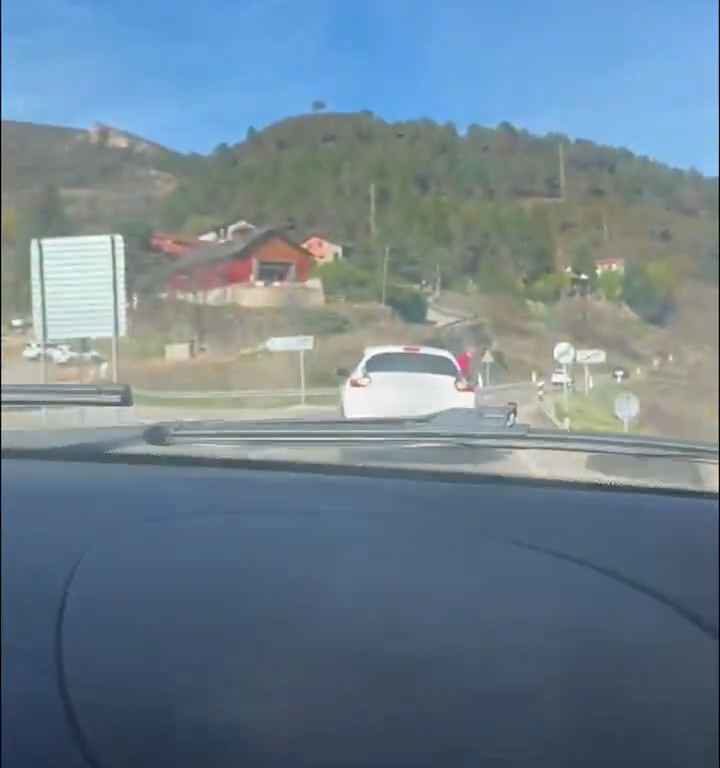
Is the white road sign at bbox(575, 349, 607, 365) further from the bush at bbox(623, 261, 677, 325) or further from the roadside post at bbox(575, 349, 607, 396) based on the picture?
the bush at bbox(623, 261, 677, 325)

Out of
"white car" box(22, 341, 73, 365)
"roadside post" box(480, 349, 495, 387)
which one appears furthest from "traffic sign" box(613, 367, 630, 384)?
"white car" box(22, 341, 73, 365)

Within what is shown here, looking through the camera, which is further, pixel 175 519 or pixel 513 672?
pixel 175 519

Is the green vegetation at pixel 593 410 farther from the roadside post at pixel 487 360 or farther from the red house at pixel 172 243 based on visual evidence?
the red house at pixel 172 243

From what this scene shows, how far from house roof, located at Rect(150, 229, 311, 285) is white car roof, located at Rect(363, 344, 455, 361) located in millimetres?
430

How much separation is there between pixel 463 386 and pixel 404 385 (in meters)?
0.18

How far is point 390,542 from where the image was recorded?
3824 mm

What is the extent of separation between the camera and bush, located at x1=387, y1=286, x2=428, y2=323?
4.07m

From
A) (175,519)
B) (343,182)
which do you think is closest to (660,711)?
(175,519)

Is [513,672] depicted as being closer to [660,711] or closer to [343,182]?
[660,711]

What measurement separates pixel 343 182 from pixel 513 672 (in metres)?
1.61

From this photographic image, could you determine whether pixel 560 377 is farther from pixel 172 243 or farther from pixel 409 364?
pixel 172 243

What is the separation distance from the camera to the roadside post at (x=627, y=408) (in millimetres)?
4156

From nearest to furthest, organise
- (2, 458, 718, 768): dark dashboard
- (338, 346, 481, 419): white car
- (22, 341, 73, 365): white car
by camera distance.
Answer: (2, 458, 718, 768): dark dashboard < (338, 346, 481, 419): white car < (22, 341, 73, 365): white car

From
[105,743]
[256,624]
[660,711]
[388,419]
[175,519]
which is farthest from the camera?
[175,519]
